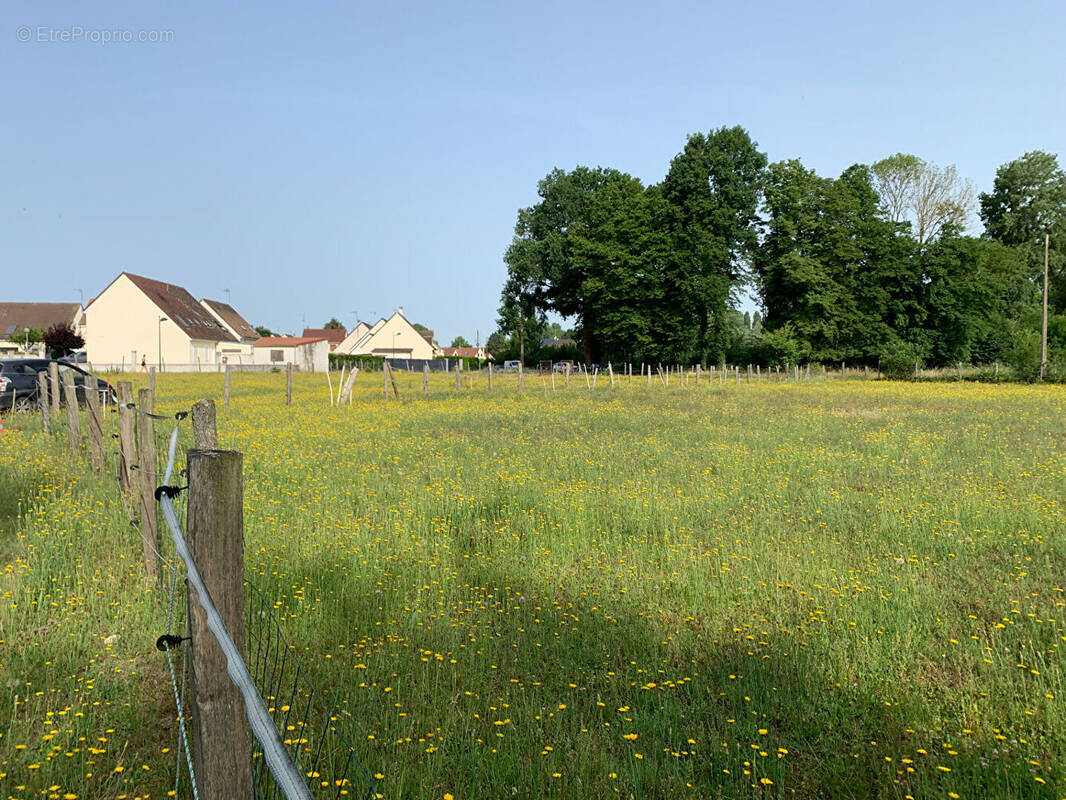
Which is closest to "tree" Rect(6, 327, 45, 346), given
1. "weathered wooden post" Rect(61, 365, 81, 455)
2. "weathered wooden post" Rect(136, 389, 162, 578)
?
"weathered wooden post" Rect(61, 365, 81, 455)

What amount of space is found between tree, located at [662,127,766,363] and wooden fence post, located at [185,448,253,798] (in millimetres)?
58101

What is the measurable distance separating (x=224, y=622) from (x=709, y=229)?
6081cm

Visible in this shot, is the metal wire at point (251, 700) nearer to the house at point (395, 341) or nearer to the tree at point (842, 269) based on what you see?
the tree at point (842, 269)

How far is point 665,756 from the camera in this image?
4.01 metres

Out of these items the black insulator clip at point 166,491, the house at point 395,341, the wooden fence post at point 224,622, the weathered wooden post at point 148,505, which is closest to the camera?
the wooden fence post at point 224,622

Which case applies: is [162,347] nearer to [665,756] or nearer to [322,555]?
[322,555]

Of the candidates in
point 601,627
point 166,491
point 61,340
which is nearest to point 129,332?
point 61,340

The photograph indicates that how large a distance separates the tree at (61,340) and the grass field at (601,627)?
67034mm

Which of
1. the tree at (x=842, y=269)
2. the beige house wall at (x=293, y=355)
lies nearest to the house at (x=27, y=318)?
the beige house wall at (x=293, y=355)

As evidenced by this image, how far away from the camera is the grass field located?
12.9ft

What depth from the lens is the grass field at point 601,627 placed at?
12.9 ft

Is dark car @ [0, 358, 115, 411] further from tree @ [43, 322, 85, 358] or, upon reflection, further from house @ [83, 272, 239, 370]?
tree @ [43, 322, 85, 358]

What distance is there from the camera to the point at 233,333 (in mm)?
83062

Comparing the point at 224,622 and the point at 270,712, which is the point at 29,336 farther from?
the point at 224,622
